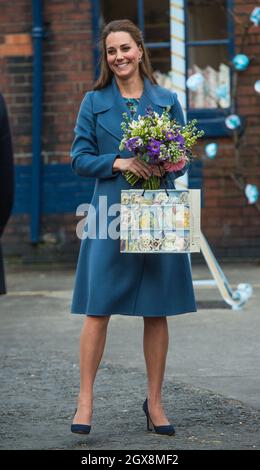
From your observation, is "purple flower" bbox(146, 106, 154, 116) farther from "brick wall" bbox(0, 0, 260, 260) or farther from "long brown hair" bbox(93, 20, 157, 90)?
"brick wall" bbox(0, 0, 260, 260)

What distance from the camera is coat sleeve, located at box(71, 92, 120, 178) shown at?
17.2ft

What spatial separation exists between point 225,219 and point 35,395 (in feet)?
17.3

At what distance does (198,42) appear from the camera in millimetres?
11258

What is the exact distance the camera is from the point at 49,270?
11320 mm

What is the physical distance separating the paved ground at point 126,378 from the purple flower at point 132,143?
1318 millimetres

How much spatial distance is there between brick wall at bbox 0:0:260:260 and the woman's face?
230 inches

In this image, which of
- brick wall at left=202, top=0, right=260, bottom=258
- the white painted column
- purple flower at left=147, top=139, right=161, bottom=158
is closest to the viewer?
purple flower at left=147, top=139, right=161, bottom=158

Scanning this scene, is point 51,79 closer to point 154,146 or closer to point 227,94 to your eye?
point 227,94

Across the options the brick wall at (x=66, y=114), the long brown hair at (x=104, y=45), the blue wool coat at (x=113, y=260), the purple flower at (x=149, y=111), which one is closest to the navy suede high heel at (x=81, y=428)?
the blue wool coat at (x=113, y=260)

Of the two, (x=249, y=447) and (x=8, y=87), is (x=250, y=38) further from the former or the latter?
(x=249, y=447)

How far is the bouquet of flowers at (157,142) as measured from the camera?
5.04m

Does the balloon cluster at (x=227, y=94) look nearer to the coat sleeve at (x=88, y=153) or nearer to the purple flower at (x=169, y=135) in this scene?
the coat sleeve at (x=88, y=153)

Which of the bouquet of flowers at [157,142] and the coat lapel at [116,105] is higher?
the coat lapel at [116,105]

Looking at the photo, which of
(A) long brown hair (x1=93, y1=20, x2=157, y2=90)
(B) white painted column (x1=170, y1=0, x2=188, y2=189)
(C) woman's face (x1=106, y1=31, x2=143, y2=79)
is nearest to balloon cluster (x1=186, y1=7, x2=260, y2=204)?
(B) white painted column (x1=170, y1=0, x2=188, y2=189)
